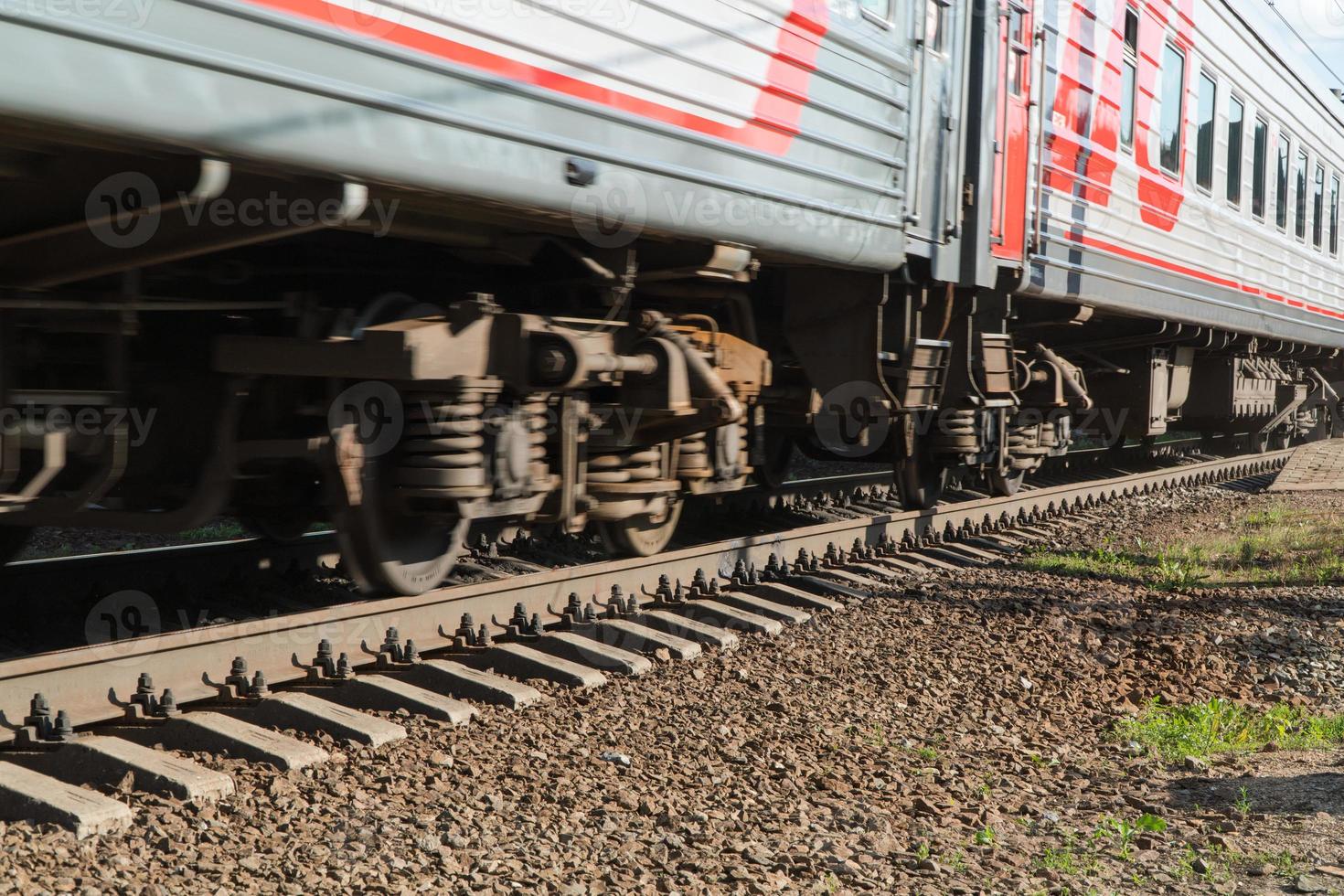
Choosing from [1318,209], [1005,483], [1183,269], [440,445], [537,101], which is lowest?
[1005,483]

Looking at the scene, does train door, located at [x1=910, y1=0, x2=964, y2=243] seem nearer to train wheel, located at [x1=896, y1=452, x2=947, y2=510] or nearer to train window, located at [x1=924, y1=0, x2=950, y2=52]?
train window, located at [x1=924, y1=0, x2=950, y2=52]

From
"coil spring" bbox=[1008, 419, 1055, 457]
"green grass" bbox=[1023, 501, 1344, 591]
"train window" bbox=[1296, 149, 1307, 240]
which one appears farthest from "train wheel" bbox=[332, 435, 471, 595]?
"train window" bbox=[1296, 149, 1307, 240]

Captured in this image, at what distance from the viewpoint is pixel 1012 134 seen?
682 centimetres

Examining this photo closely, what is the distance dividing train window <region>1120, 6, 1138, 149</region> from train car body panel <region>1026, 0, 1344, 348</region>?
0.08 ft

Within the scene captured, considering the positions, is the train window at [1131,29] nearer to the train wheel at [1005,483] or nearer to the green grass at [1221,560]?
the train wheel at [1005,483]

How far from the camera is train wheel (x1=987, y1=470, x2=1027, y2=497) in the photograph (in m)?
8.36

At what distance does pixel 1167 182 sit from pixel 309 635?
760 centimetres

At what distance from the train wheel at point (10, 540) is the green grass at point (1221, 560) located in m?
5.02

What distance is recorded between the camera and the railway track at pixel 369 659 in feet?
10.2

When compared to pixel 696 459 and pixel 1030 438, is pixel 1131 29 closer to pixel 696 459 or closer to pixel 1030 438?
pixel 1030 438

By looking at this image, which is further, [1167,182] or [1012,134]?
[1167,182]

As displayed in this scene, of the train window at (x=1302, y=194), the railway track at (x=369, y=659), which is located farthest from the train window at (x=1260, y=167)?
the railway track at (x=369, y=659)

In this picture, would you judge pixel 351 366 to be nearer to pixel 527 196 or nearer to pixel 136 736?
pixel 527 196

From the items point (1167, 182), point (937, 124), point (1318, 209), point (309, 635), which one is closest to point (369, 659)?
point (309, 635)
